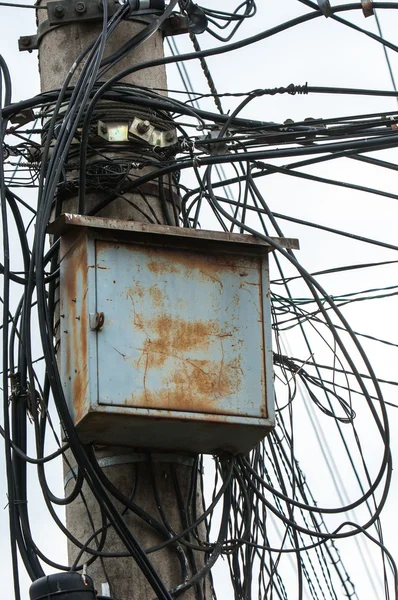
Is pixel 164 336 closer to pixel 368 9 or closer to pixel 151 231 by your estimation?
pixel 151 231

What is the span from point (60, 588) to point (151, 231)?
4.14 ft

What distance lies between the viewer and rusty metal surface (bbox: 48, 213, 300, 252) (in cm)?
445

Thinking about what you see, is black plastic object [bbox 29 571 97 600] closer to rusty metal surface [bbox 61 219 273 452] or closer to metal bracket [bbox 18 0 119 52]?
rusty metal surface [bbox 61 219 273 452]

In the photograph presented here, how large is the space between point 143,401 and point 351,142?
139 cm

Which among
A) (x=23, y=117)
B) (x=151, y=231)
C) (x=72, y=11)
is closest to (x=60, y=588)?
(x=151, y=231)

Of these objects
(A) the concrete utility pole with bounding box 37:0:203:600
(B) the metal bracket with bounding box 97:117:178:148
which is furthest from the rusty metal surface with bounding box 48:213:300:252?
(B) the metal bracket with bounding box 97:117:178:148

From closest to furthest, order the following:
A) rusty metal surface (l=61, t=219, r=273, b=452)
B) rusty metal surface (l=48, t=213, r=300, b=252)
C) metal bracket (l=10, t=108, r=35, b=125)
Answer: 1. rusty metal surface (l=61, t=219, r=273, b=452)
2. rusty metal surface (l=48, t=213, r=300, b=252)
3. metal bracket (l=10, t=108, r=35, b=125)

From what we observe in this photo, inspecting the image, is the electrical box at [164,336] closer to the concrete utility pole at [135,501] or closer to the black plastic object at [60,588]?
the concrete utility pole at [135,501]

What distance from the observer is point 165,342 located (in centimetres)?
440

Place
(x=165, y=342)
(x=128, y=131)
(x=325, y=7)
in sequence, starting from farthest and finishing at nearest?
1. (x=325, y=7)
2. (x=128, y=131)
3. (x=165, y=342)

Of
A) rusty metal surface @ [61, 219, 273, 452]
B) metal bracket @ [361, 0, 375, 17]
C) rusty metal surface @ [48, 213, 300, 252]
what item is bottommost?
rusty metal surface @ [61, 219, 273, 452]

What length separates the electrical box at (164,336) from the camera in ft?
14.2

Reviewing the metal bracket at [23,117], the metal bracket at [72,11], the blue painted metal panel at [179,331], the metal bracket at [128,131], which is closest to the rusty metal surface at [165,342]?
the blue painted metal panel at [179,331]

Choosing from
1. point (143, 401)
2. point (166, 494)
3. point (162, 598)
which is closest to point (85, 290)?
point (143, 401)
